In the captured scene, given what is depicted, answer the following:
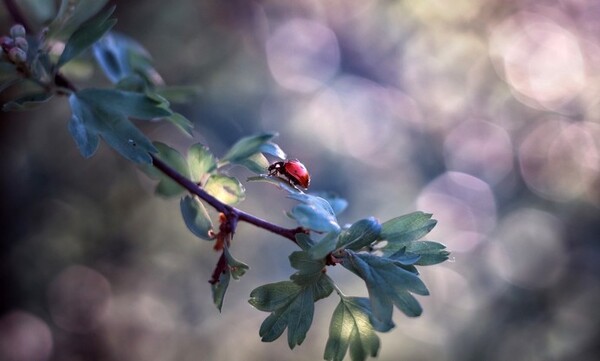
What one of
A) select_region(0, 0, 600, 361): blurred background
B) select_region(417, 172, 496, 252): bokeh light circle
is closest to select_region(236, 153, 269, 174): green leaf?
select_region(0, 0, 600, 361): blurred background

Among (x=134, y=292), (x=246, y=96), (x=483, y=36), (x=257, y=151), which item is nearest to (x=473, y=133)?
(x=483, y=36)

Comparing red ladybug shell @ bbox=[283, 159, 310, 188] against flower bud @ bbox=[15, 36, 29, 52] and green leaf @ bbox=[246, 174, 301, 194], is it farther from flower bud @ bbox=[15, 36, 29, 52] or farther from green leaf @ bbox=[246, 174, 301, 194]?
flower bud @ bbox=[15, 36, 29, 52]

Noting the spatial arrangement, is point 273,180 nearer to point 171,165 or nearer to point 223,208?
point 223,208

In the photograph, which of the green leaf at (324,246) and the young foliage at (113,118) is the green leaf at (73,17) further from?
the green leaf at (324,246)

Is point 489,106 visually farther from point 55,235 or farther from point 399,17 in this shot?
point 55,235

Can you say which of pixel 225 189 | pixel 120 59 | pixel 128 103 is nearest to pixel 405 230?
pixel 225 189

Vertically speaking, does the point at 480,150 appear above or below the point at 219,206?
below
